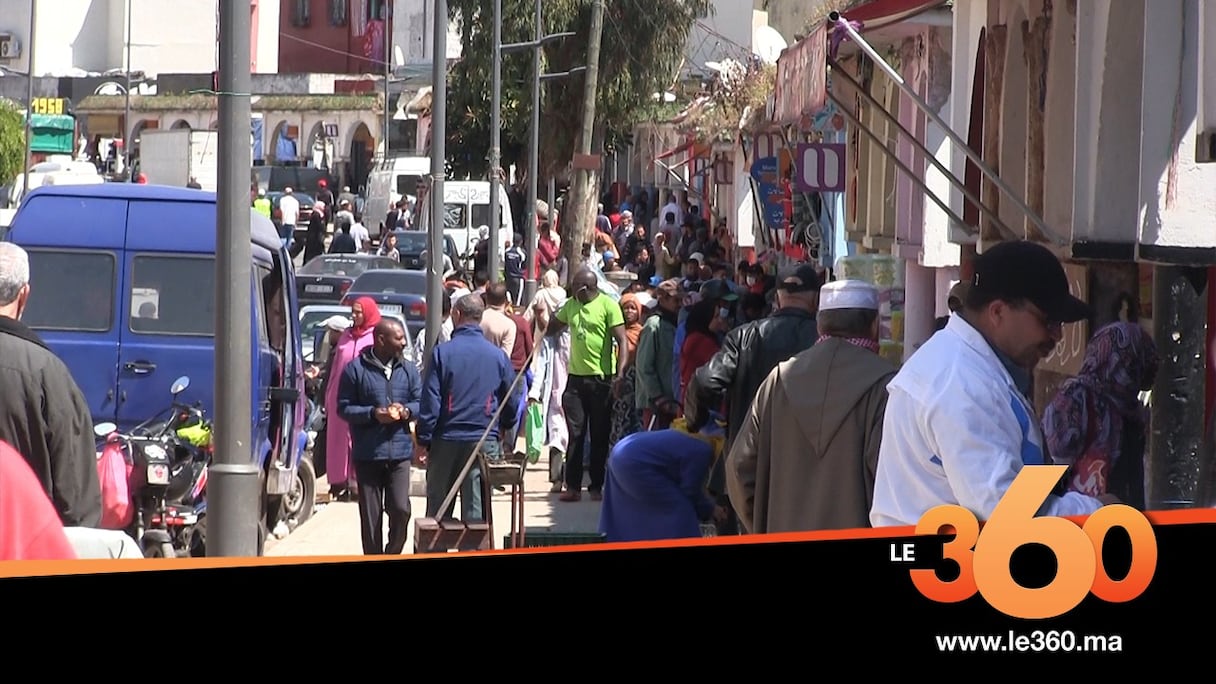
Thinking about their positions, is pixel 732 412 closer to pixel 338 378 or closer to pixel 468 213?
pixel 338 378

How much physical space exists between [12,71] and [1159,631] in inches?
3186

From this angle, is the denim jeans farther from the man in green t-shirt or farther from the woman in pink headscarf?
the man in green t-shirt

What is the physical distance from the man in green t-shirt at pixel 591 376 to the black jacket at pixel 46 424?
27.6 ft

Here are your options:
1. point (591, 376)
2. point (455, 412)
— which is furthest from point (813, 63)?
point (591, 376)

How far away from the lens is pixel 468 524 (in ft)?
29.7

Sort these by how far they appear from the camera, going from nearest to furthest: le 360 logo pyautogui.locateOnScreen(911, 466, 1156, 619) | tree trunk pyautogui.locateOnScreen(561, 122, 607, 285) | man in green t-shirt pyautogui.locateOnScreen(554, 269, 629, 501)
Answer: le 360 logo pyautogui.locateOnScreen(911, 466, 1156, 619), man in green t-shirt pyautogui.locateOnScreen(554, 269, 629, 501), tree trunk pyautogui.locateOnScreen(561, 122, 607, 285)

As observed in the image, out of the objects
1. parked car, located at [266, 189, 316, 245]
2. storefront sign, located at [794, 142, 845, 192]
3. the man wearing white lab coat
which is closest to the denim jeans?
storefront sign, located at [794, 142, 845, 192]

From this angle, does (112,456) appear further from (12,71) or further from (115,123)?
(12,71)

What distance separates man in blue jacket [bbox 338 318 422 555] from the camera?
10.9 meters

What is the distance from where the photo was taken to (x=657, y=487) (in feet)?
26.6

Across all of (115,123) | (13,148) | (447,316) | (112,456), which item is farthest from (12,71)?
Result: (112,456)

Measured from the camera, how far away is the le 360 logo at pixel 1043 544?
4.08 meters

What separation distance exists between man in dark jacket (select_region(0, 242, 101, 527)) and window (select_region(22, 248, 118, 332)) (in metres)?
5.69

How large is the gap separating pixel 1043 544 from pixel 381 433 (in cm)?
715
